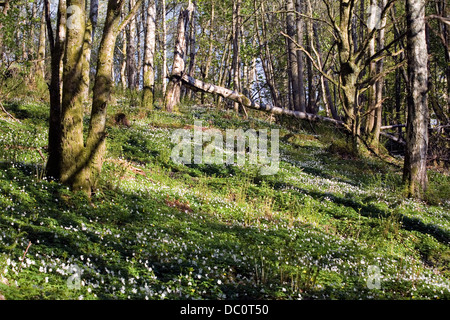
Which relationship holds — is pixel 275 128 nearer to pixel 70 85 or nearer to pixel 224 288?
pixel 70 85

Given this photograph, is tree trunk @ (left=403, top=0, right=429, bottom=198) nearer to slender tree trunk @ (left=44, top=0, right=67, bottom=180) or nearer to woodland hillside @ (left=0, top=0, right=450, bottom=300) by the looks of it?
woodland hillside @ (left=0, top=0, right=450, bottom=300)

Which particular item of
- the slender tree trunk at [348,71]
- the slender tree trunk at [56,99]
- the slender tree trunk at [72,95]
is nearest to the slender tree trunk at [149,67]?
the slender tree trunk at [348,71]

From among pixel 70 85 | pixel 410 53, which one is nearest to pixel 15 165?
pixel 70 85

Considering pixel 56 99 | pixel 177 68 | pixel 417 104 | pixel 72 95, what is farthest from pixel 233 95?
pixel 72 95

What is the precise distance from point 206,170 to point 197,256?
6735 mm

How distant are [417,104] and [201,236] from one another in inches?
356

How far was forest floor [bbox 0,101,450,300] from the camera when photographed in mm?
4602

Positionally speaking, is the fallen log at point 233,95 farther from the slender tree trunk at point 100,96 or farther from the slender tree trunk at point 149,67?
the slender tree trunk at point 100,96

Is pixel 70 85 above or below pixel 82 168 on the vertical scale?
above

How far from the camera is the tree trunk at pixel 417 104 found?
38.5ft

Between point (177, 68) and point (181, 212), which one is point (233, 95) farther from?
point (181, 212)

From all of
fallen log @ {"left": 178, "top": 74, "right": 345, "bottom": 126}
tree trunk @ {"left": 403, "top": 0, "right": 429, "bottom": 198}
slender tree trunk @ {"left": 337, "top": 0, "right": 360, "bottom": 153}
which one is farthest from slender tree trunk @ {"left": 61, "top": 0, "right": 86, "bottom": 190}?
slender tree trunk @ {"left": 337, "top": 0, "right": 360, "bottom": 153}
